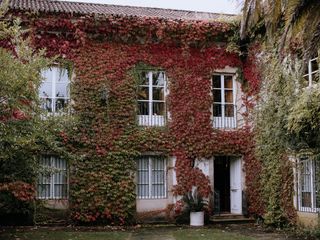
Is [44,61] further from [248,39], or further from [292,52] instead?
[248,39]

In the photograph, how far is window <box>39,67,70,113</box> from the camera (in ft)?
58.9

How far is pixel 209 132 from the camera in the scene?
18.9 meters

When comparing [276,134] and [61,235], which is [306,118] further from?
[61,235]

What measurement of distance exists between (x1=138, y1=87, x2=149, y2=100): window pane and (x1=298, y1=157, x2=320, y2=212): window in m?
6.31

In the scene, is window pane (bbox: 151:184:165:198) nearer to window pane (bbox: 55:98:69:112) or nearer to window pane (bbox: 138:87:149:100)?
window pane (bbox: 138:87:149:100)

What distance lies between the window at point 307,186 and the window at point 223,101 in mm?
3955

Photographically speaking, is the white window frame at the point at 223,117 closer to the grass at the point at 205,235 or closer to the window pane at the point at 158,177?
the window pane at the point at 158,177

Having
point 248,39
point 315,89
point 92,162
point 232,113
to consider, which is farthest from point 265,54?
point 92,162

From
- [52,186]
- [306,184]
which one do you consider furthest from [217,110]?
[52,186]

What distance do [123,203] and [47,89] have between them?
5067 millimetres

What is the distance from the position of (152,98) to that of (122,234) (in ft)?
19.1

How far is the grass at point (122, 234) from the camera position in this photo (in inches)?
561

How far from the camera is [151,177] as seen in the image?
1864cm

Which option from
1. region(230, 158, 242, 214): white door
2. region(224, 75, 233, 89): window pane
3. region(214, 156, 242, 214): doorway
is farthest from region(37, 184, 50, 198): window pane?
region(224, 75, 233, 89): window pane
